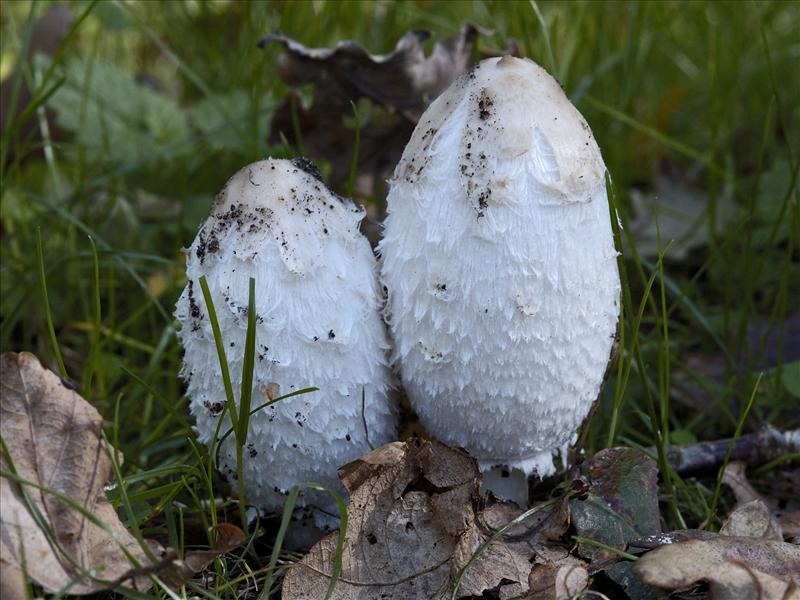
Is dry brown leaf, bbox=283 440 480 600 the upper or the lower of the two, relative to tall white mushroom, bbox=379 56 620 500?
lower

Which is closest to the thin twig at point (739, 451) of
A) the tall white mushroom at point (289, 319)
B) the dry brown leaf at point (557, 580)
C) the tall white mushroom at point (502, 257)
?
the tall white mushroom at point (502, 257)

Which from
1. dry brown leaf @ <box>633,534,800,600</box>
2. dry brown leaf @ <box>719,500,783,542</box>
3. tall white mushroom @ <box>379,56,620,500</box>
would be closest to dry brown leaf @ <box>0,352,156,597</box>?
tall white mushroom @ <box>379,56,620,500</box>

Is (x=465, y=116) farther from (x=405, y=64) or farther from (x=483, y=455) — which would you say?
(x=405, y=64)

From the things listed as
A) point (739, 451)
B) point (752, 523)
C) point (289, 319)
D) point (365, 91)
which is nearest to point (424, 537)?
point (289, 319)

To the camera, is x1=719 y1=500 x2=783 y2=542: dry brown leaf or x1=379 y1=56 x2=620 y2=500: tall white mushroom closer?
x1=379 y1=56 x2=620 y2=500: tall white mushroom

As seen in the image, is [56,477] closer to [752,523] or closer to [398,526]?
[398,526]

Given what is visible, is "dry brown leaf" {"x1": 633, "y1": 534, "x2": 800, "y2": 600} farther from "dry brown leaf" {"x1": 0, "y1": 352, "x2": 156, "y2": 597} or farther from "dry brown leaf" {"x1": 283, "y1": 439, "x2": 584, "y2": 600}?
"dry brown leaf" {"x1": 0, "y1": 352, "x2": 156, "y2": 597}

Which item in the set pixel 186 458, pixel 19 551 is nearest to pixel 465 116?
pixel 186 458
